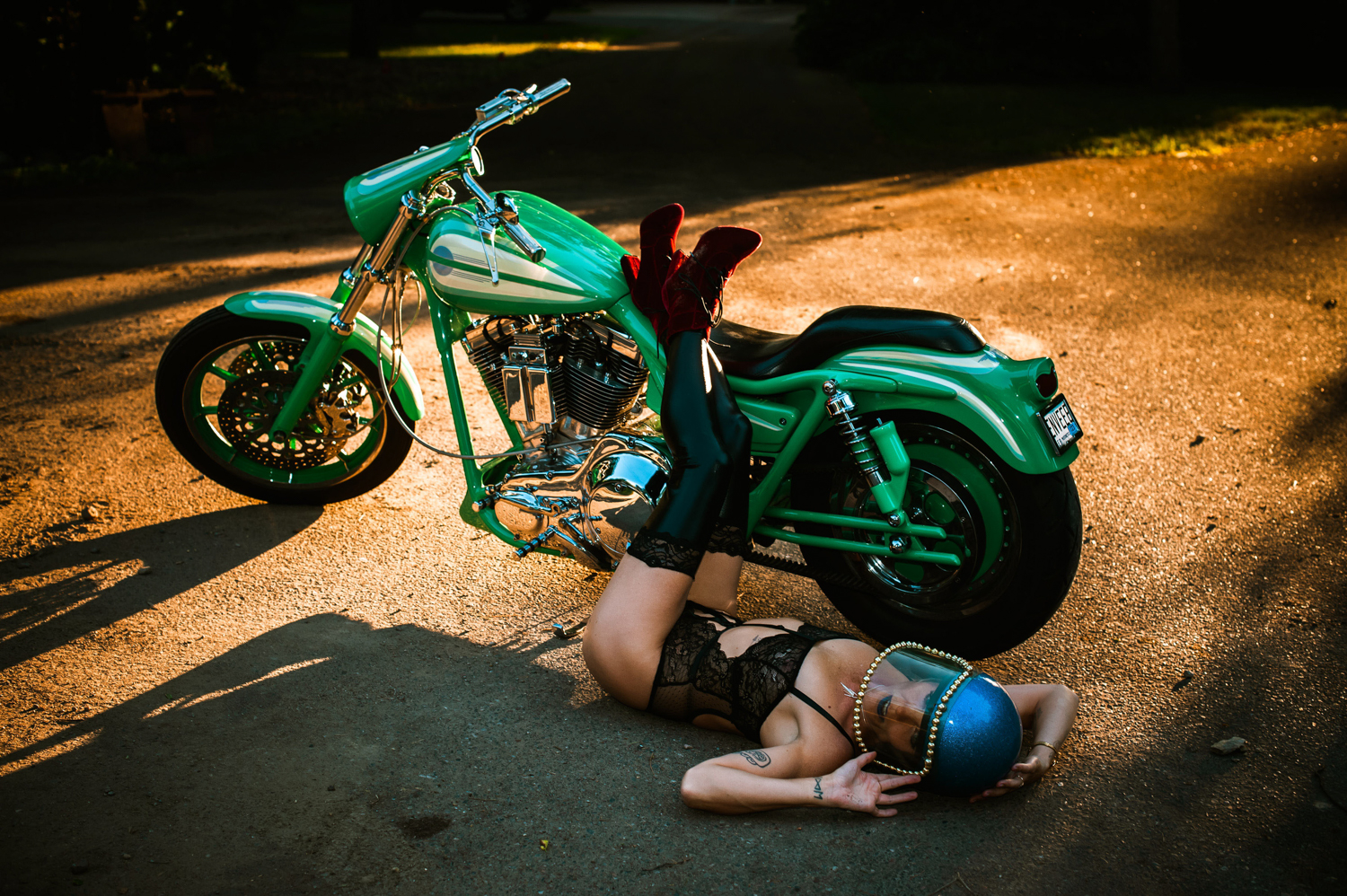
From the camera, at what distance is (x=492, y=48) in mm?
19312

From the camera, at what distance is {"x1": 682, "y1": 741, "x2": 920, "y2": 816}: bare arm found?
228cm

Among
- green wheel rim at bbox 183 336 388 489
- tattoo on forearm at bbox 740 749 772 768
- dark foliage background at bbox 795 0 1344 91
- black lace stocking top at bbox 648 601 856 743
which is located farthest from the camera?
dark foliage background at bbox 795 0 1344 91

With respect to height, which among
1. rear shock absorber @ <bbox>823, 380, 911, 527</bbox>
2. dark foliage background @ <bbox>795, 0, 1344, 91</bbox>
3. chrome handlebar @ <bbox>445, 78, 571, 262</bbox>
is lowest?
rear shock absorber @ <bbox>823, 380, 911, 527</bbox>

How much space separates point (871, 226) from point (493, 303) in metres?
5.39

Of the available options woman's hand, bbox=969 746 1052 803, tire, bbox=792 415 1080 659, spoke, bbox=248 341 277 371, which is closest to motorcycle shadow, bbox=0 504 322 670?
spoke, bbox=248 341 277 371

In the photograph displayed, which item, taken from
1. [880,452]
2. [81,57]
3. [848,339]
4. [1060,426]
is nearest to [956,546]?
[880,452]

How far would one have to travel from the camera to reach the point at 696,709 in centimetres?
259

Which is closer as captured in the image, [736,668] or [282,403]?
[736,668]

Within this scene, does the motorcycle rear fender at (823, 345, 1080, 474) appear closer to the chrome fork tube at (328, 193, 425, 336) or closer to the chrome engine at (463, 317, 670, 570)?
the chrome engine at (463, 317, 670, 570)

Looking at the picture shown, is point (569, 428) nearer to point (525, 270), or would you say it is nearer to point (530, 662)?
point (525, 270)

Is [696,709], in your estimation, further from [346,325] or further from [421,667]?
[346,325]

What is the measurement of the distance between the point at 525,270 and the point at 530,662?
1.24 metres

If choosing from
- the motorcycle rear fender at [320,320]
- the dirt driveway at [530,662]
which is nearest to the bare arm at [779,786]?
the dirt driveway at [530,662]

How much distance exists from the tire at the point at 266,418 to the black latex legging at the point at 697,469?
1.49m
